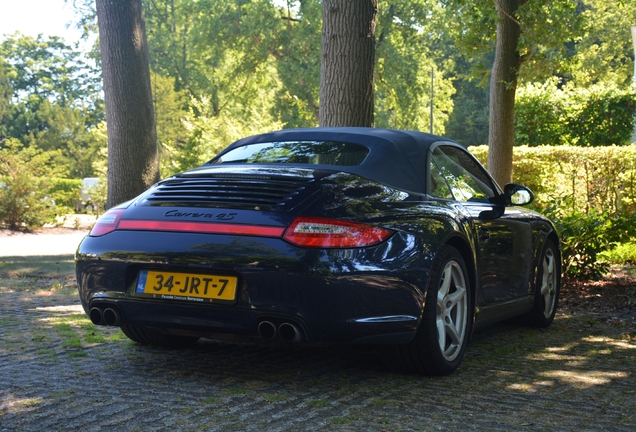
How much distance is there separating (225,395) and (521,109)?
22.2 metres

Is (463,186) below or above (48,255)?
above

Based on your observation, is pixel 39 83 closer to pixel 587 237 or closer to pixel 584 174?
pixel 584 174

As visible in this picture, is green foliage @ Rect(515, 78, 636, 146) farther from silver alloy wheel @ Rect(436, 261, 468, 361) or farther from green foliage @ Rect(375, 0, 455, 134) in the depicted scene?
silver alloy wheel @ Rect(436, 261, 468, 361)

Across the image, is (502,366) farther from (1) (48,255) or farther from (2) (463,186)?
(1) (48,255)

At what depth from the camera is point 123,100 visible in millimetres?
10562

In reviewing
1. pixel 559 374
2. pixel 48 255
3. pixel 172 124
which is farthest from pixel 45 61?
pixel 559 374

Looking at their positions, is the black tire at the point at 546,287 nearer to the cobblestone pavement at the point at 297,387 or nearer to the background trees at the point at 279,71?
the cobblestone pavement at the point at 297,387

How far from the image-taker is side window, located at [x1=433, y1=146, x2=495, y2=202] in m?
5.37

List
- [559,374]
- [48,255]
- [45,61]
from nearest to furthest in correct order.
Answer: [559,374]
[48,255]
[45,61]

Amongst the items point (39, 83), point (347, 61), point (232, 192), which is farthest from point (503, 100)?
point (39, 83)

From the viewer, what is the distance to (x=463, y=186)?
5.54 meters

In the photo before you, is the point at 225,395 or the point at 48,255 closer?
the point at 225,395

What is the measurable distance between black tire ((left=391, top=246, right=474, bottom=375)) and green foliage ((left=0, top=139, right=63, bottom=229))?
16.9m

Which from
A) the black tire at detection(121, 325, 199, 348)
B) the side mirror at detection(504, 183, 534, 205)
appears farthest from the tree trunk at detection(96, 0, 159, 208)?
the side mirror at detection(504, 183, 534, 205)
